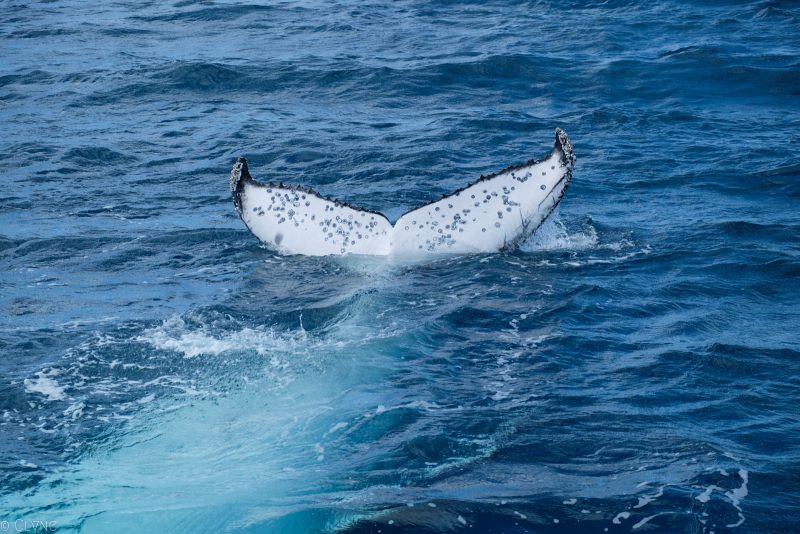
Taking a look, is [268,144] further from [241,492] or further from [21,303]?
[241,492]

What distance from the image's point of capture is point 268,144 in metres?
20.1

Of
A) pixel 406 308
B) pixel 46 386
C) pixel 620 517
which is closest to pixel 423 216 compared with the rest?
pixel 406 308

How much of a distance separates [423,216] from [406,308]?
116 centimetres

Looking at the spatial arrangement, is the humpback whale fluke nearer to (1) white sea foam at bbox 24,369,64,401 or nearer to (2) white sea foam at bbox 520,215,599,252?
(2) white sea foam at bbox 520,215,599,252

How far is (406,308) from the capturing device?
12609 mm

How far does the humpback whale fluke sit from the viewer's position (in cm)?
1255

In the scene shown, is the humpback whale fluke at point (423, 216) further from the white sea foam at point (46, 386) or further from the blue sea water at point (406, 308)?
the white sea foam at point (46, 386)

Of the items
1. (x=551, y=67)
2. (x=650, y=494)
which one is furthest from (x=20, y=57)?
(x=650, y=494)

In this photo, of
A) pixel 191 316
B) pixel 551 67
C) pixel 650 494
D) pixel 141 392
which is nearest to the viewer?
pixel 650 494

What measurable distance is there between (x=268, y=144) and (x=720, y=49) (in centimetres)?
1076

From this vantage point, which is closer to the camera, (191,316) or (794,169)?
(191,316)

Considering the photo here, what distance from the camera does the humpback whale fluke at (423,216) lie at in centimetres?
1255

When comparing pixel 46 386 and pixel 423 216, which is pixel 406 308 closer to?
pixel 423 216

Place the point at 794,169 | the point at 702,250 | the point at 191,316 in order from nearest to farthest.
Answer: the point at 191,316, the point at 702,250, the point at 794,169
